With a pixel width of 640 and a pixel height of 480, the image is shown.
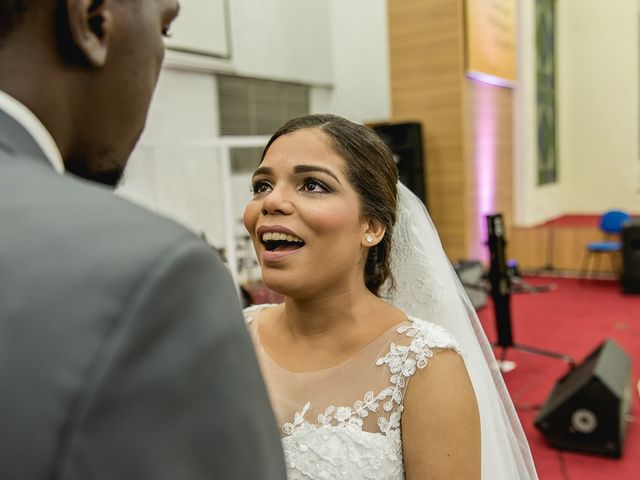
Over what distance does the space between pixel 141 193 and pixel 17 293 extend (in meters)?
6.38

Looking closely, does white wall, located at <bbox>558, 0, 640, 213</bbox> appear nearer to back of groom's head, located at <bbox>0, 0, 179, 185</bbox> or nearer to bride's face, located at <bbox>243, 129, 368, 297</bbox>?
bride's face, located at <bbox>243, 129, 368, 297</bbox>

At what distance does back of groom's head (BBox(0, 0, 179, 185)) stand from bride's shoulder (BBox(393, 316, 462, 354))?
1017 millimetres

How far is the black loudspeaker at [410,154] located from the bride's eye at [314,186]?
6.13 meters

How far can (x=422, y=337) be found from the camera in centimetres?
150

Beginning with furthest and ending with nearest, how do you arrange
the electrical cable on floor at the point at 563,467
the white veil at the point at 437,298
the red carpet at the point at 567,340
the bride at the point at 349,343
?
the red carpet at the point at 567,340, the electrical cable on floor at the point at 563,467, the white veil at the point at 437,298, the bride at the point at 349,343

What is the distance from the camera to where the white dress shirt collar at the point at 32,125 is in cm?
50

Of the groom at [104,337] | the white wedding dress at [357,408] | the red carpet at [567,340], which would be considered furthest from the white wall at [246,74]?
the groom at [104,337]

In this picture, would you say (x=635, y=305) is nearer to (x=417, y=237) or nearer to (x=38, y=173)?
(x=417, y=237)

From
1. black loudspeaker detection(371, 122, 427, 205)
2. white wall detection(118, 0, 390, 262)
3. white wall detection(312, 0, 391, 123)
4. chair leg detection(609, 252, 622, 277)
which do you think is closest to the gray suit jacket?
white wall detection(118, 0, 390, 262)

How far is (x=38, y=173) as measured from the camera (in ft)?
1.57

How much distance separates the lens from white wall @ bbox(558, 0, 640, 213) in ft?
33.2

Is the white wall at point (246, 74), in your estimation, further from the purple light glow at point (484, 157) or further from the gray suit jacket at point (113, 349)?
the gray suit jacket at point (113, 349)

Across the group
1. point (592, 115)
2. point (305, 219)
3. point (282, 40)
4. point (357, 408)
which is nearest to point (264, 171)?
point (305, 219)

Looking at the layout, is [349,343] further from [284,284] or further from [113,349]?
[113,349]
